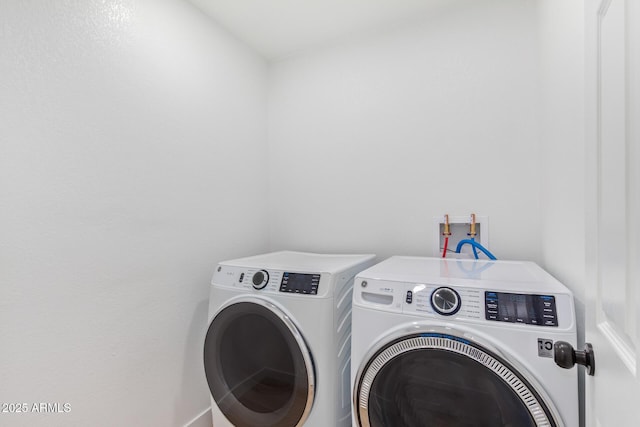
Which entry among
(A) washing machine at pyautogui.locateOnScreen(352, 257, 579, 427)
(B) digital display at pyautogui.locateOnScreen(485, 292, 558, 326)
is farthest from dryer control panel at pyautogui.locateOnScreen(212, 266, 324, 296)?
(B) digital display at pyautogui.locateOnScreen(485, 292, 558, 326)

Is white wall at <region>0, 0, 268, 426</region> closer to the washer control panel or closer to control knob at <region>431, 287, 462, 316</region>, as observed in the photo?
the washer control panel

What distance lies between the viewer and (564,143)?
3.42 feet

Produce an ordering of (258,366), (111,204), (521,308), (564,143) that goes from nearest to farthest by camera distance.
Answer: (521,308) < (564,143) < (111,204) < (258,366)

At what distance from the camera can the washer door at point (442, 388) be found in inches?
31.2

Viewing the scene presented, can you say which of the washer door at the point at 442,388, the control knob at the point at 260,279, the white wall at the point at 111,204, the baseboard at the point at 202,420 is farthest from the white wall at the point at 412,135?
the baseboard at the point at 202,420

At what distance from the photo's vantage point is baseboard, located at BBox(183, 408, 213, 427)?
4.91ft

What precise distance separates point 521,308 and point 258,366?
3.40 ft

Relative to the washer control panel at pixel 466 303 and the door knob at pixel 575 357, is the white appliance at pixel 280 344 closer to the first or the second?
the washer control panel at pixel 466 303

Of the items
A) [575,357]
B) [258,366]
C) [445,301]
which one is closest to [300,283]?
[258,366]

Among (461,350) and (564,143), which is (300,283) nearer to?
(461,350)

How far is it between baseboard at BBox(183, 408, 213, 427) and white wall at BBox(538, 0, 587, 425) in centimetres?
161

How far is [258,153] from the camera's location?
204 centimetres

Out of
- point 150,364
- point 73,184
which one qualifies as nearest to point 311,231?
point 150,364

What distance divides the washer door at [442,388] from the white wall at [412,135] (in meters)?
0.83
